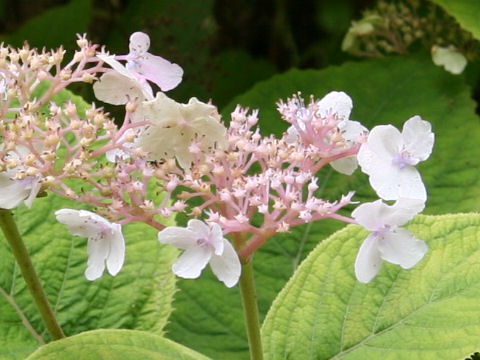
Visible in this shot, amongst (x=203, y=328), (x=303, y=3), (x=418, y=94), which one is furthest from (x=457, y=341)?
(x=303, y=3)

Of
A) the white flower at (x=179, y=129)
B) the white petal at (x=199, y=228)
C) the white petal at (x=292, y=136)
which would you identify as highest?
the white flower at (x=179, y=129)

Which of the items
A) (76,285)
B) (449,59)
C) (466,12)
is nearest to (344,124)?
(76,285)

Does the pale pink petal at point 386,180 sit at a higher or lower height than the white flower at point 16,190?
lower

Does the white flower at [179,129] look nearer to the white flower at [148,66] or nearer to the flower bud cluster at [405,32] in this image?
the white flower at [148,66]

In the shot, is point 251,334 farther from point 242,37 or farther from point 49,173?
point 242,37

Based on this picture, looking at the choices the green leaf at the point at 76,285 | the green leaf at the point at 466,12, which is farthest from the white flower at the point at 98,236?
the green leaf at the point at 466,12

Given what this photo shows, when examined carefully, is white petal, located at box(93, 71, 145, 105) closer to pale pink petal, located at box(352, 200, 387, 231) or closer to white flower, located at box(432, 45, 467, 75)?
pale pink petal, located at box(352, 200, 387, 231)
